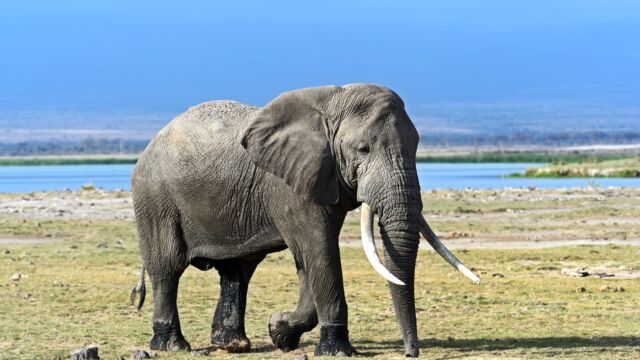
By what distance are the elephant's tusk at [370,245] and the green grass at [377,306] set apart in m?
1.11

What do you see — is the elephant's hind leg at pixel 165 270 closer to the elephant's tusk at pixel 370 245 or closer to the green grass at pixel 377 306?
the green grass at pixel 377 306

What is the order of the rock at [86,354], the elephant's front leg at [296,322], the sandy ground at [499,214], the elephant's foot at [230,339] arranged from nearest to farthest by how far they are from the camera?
1. the rock at [86,354]
2. the elephant's front leg at [296,322]
3. the elephant's foot at [230,339]
4. the sandy ground at [499,214]

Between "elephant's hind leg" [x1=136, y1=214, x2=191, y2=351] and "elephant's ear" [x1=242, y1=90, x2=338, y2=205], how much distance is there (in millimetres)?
1281

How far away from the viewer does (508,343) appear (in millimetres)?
13422

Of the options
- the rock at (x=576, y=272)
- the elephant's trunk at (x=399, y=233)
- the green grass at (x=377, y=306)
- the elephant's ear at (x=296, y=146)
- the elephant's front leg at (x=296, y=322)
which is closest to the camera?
the elephant's trunk at (x=399, y=233)

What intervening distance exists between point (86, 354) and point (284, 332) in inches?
70.0

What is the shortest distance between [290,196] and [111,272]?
348 inches

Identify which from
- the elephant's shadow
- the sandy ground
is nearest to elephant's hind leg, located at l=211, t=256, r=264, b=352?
the elephant's shadow

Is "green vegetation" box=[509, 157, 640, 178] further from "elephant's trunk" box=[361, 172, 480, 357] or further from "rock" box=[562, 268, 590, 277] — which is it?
"elephant's trunk" box=[361, 172, 480, 357]

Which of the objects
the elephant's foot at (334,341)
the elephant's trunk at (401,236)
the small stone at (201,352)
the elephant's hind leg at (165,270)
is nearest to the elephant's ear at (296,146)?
the elephant's trunk at (401,236)

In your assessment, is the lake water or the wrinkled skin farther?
the lake water

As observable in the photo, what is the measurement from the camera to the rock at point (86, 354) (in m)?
12.4

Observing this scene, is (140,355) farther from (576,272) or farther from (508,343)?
(576,272)

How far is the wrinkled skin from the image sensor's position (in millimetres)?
11914
